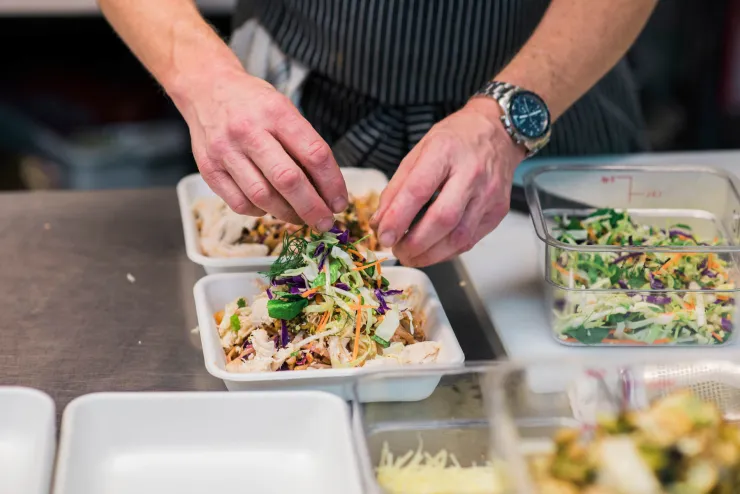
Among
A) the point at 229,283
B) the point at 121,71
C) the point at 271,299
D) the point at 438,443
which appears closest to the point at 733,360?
the point at 438,443

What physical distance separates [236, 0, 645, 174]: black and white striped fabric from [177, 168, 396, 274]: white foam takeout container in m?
0.10

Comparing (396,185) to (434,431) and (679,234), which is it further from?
(679,234)

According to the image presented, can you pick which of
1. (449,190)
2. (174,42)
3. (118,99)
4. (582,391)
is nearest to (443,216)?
(449,190)

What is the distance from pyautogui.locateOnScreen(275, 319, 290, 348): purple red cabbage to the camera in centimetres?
126

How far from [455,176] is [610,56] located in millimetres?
487

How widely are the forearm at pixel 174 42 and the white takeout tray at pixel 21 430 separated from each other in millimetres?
522

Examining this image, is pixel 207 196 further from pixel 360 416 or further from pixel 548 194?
pixel 360 416

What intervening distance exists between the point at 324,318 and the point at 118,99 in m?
2.31

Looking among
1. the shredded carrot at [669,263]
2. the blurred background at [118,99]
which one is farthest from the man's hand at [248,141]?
the blurred background at [118,99]

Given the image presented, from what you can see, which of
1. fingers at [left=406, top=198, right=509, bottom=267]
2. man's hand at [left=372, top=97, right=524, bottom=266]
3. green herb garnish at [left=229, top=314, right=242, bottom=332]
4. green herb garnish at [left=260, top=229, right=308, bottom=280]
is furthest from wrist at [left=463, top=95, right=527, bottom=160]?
green herb garnish at [left=229, top=314, right=242, bottom=332]

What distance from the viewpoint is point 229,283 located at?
1.40 metres

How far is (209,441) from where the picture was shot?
A: 1.11 meters

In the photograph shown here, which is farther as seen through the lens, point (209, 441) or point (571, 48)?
point (571, 48)

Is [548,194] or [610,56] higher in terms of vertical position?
[610,56]
